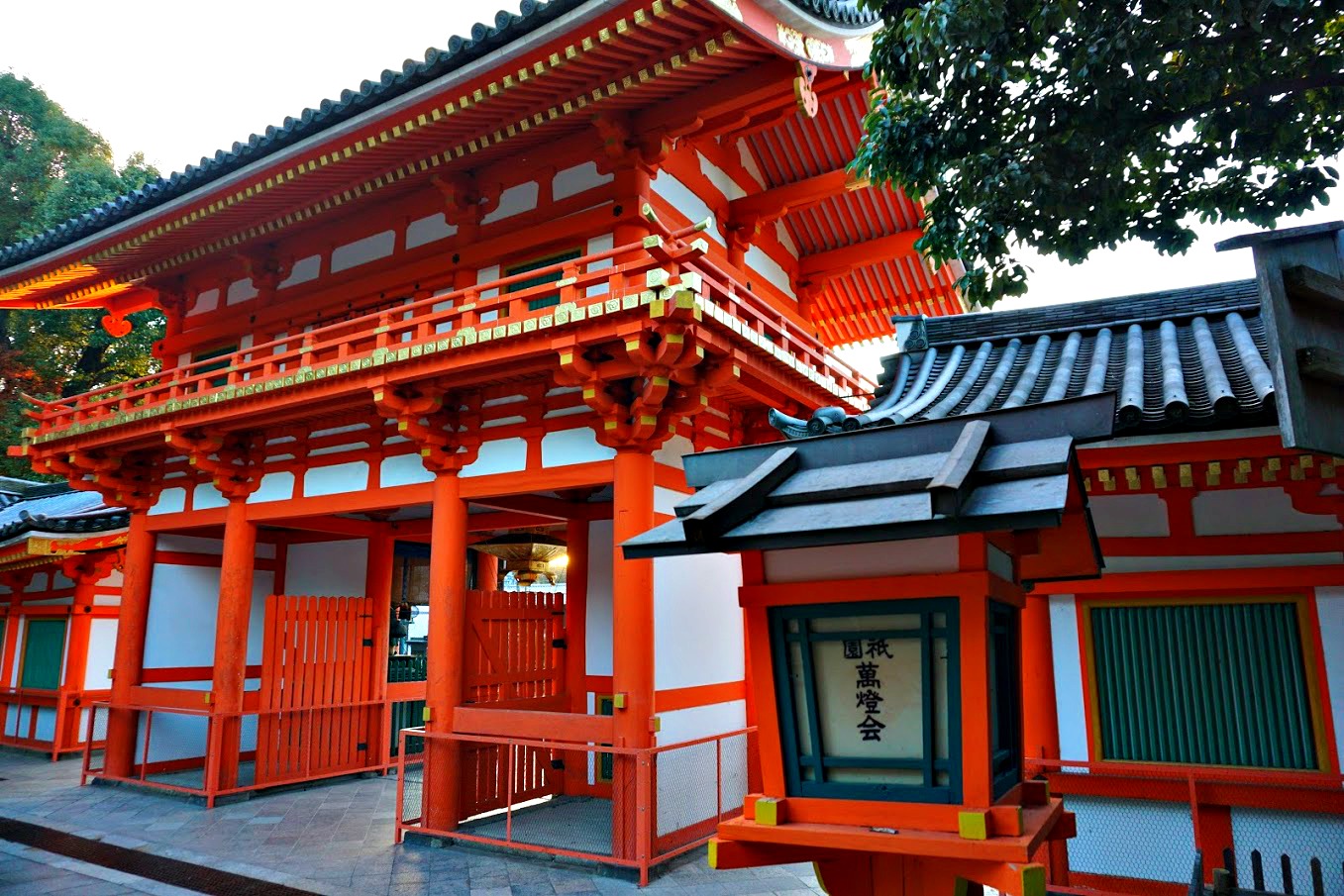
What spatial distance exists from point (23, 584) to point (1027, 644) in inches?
720

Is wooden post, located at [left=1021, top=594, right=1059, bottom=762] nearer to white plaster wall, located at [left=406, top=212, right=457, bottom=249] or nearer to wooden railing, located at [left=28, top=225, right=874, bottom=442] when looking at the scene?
wooden railing, located at [left=28, top=225, right=874, bottom=442]

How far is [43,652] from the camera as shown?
15.7 m

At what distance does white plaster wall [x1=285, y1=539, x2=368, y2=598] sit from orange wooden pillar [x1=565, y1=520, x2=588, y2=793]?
4306 mm

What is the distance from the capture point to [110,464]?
12.6m

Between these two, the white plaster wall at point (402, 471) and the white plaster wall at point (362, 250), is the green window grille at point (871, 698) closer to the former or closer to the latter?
the white plaster wall at point (402, 471)

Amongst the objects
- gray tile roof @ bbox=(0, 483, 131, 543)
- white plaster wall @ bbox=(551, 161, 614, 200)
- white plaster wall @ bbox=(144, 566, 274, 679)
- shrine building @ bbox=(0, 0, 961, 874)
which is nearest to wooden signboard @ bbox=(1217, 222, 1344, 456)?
shrine building @ bbox=(0, 0, 961, 874)

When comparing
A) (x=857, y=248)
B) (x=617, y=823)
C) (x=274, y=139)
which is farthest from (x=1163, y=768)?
(x=274, y=139)

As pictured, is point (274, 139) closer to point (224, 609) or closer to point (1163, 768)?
point (224, 609)

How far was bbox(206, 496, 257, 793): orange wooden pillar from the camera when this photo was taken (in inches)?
424

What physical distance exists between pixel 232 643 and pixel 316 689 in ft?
4.18

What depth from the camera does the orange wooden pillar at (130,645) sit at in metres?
11.9

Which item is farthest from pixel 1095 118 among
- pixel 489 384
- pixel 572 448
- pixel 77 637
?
pixel 77 637

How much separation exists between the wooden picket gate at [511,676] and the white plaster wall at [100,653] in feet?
30.8

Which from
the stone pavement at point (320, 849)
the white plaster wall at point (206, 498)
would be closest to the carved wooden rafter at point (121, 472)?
the white plaster wall at point (206, 498)
